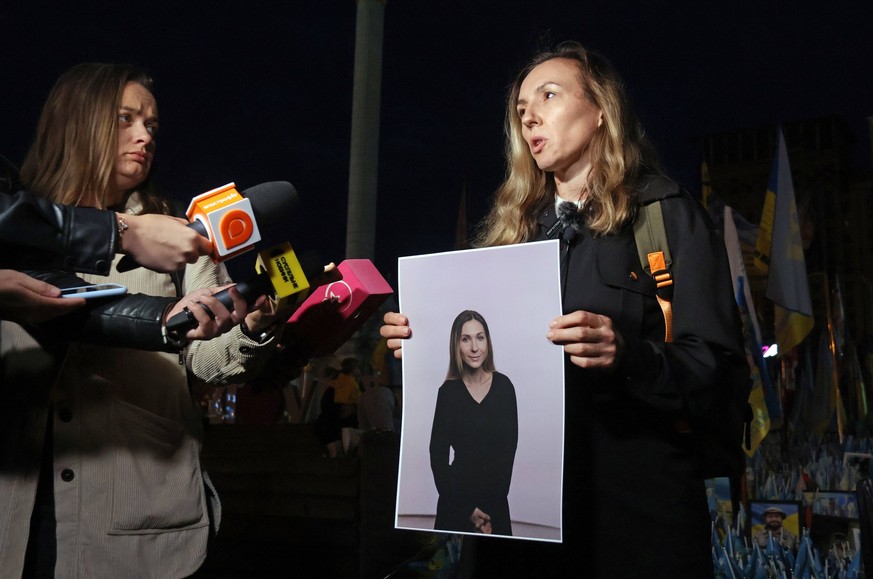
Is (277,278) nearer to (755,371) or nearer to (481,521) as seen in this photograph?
(481,521)

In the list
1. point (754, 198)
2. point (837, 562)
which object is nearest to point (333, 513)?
point (837, 562)

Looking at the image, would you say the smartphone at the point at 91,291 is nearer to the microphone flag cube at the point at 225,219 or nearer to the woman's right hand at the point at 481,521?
the microphone flag cube at the point at 225,219

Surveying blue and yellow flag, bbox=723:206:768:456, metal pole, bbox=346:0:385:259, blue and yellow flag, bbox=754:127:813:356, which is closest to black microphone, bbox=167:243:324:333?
blue and yellow flag, bbox=723:206:768:456

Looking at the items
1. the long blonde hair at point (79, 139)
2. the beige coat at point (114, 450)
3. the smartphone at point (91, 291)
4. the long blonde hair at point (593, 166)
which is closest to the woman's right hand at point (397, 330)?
the beige coat at point (114, 450)

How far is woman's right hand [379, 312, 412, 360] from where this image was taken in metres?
1.76

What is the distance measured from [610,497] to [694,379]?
1.05ft

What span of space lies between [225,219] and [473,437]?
2.21 ft

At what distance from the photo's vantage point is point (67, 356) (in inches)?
72.4

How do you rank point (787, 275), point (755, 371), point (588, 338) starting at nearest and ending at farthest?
point (588, 338), point (755, 371), point (787, 275)

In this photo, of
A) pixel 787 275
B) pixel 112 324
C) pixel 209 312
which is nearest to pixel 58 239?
pixel 112 324

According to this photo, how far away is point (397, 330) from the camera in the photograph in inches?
69.4

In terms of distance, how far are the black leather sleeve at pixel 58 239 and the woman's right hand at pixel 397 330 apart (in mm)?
600

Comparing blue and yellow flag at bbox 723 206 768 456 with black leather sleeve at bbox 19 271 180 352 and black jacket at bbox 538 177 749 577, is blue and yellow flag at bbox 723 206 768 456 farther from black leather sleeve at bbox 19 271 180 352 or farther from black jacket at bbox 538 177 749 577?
black leather sleeve at bbox 19 271 180 352

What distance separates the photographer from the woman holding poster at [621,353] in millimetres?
1622
